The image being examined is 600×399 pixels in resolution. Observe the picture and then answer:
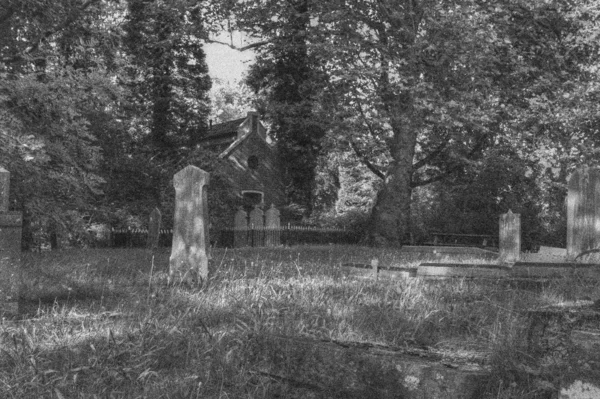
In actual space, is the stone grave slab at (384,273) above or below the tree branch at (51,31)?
below

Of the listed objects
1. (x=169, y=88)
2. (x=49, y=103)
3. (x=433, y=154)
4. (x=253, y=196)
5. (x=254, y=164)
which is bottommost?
(x=253, y=196)

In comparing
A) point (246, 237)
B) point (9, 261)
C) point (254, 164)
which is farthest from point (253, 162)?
point (9, 261)

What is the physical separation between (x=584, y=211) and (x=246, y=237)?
15.2m

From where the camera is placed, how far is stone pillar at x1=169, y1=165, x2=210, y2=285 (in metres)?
9.51

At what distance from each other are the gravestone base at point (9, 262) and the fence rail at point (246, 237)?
19.1 metres

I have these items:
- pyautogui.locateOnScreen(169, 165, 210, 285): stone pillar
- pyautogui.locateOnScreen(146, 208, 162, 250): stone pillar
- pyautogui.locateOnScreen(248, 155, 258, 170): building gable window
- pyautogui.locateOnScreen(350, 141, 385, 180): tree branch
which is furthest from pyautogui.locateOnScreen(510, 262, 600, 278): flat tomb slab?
pyautogui.locateOnScreen(248, 155, 258, 170): building gable window

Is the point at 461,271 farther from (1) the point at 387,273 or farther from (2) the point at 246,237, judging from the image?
(2) the point at 246,237

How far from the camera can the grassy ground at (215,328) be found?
4.03 meters

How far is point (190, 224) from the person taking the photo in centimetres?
977

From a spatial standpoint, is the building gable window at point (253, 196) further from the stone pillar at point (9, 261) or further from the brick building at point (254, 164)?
the stone pillar at point (9, 261)

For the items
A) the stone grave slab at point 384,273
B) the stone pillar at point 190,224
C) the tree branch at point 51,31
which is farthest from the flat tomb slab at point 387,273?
the tree branch at point 51,31

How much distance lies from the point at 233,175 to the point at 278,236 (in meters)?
12.0

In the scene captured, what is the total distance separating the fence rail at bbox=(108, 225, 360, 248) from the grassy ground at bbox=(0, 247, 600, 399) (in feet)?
57.6

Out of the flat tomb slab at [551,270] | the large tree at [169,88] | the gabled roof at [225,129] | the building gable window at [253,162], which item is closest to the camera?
the flat tomb slab at [551,270]
